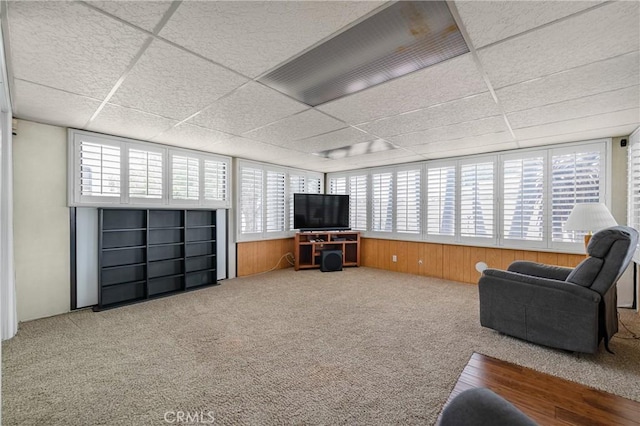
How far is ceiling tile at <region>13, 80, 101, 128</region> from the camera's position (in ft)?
7.71

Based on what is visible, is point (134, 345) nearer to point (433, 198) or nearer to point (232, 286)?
point (232, 286)

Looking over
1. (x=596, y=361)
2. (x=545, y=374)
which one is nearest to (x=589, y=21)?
(x=545, y=374)

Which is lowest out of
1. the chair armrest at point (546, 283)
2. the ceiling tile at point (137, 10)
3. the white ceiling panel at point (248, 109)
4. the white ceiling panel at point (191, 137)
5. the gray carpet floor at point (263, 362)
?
the gray carpet floor at point (263, 362)

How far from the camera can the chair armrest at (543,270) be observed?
9.63 ft

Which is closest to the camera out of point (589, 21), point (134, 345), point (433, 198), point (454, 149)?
point (589, 21)

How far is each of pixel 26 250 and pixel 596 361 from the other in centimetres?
569

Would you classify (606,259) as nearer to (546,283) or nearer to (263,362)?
(546,283)

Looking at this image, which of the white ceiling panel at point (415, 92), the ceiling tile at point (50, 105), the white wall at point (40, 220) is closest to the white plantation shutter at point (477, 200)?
the white ceiling panel at point (415, 92)

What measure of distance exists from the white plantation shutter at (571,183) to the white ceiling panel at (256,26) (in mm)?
4115

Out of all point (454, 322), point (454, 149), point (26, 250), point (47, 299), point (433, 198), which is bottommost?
point (454, 322)

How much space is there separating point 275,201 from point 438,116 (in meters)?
3.70

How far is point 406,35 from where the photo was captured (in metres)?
1.60

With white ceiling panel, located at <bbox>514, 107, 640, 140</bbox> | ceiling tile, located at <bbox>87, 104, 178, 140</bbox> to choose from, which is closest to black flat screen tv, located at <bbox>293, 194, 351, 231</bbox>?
ceiling tile, located at <bbox>87, 104, 178, 140</bbox>

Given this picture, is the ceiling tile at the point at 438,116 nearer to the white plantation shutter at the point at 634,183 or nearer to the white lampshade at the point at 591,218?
the white lampshade at the point at 591,218
